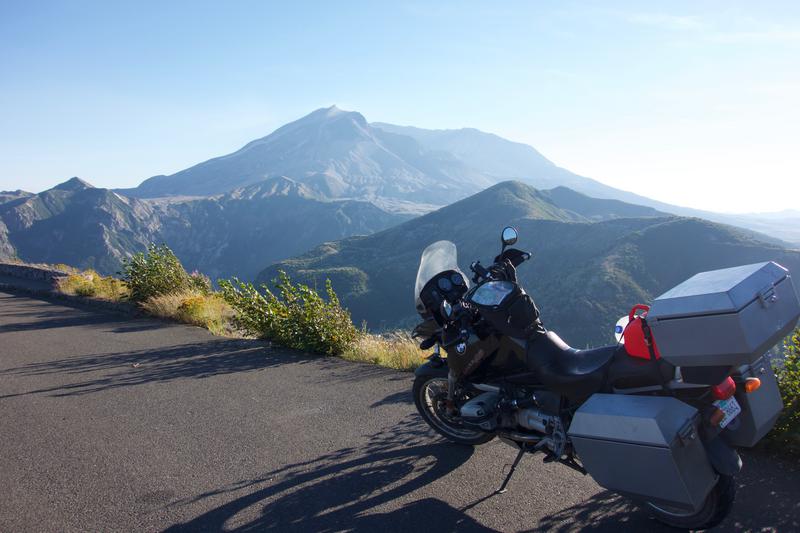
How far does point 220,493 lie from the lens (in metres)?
3.90

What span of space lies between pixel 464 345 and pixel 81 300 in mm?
12147

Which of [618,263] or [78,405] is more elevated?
[78,405]

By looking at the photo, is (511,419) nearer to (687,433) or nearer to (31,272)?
(687,433)

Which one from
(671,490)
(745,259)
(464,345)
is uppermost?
(464,345)

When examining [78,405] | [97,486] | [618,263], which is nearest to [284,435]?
[97,486]

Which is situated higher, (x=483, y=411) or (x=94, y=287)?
(x=94, y=287)

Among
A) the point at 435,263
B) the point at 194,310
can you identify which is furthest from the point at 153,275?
the point at 435,263

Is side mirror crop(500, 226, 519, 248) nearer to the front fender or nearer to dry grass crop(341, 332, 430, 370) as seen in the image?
the front fender

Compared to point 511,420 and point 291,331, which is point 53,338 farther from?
point 511,420

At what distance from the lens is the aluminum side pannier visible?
270 centimetres

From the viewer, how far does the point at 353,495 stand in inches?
150

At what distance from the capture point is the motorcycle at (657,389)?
2.70 metres

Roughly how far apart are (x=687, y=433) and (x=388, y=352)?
4886 mm

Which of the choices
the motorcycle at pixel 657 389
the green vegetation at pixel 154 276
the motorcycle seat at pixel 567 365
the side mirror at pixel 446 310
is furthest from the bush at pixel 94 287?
the motorcycle seat at pixel 567 365
